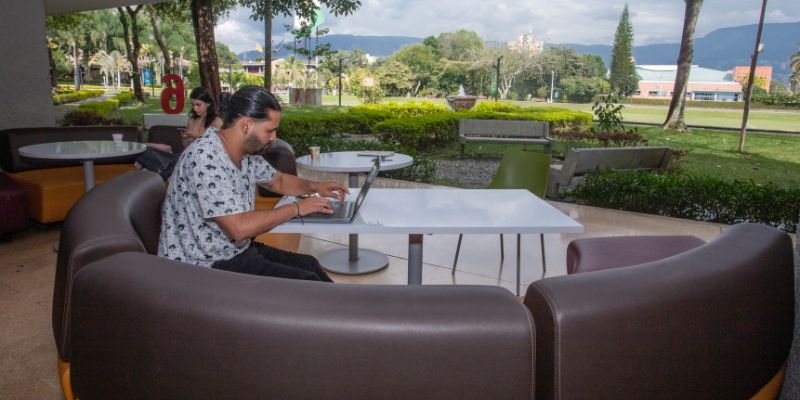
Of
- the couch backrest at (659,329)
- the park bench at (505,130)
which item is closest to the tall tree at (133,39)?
the park bench at (505,130)

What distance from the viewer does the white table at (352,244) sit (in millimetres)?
3842

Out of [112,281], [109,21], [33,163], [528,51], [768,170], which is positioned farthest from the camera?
[109,21]

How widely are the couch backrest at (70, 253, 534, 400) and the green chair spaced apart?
2.85 meters

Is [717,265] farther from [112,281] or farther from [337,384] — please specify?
[112,281]

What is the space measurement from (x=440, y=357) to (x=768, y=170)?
11.3 metres

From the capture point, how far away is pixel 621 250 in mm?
2592

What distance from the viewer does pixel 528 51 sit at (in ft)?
83.9

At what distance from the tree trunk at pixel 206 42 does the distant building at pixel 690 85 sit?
11648 mm

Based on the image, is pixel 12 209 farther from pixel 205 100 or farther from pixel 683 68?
pixel 683 68

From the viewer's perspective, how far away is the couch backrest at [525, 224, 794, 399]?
1089mm

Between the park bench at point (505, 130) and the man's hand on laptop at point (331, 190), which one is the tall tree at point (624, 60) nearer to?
the park bench at point (505, 130)

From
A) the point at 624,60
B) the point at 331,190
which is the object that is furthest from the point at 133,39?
the point at 331,190

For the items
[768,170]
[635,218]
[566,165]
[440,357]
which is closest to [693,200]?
[635,218]

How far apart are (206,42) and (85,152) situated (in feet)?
15.1
